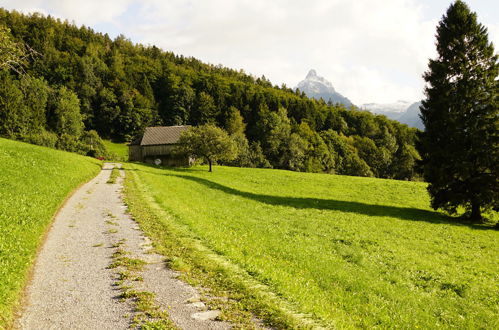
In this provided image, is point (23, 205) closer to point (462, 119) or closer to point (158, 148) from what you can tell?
point (462, 119)

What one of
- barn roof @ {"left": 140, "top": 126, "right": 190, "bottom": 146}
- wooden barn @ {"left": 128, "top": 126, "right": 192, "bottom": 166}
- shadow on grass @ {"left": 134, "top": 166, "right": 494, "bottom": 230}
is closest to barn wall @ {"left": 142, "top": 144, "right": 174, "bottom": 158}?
wooden barn @ {"left": 128, "top": 126, "right": 192, "bottom": 166}

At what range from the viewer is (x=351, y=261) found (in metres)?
15.7

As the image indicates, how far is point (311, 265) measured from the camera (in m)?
13.6

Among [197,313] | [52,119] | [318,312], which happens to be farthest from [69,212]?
[52,119]

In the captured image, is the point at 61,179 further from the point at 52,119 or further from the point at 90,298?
the point at 52,119

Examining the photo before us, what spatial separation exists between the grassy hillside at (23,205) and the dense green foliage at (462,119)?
36501mm

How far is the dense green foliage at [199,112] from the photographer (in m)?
131

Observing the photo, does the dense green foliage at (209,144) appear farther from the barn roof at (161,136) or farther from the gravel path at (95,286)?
the gravel path at (95,286)

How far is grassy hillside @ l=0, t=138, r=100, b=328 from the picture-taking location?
29.4ft

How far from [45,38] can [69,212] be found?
205m

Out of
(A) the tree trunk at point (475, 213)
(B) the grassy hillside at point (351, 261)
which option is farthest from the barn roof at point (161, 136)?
(A) the tree trunk at point (475, 213)

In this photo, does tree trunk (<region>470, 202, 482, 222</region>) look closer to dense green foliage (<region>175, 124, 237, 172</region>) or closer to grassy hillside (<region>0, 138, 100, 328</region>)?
grassy hillside (<region>0, 138, 100, 328</region>)

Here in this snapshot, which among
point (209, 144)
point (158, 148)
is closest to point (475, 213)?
point (209, 144)

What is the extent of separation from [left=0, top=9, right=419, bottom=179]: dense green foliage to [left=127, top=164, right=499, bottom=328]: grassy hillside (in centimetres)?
9097
